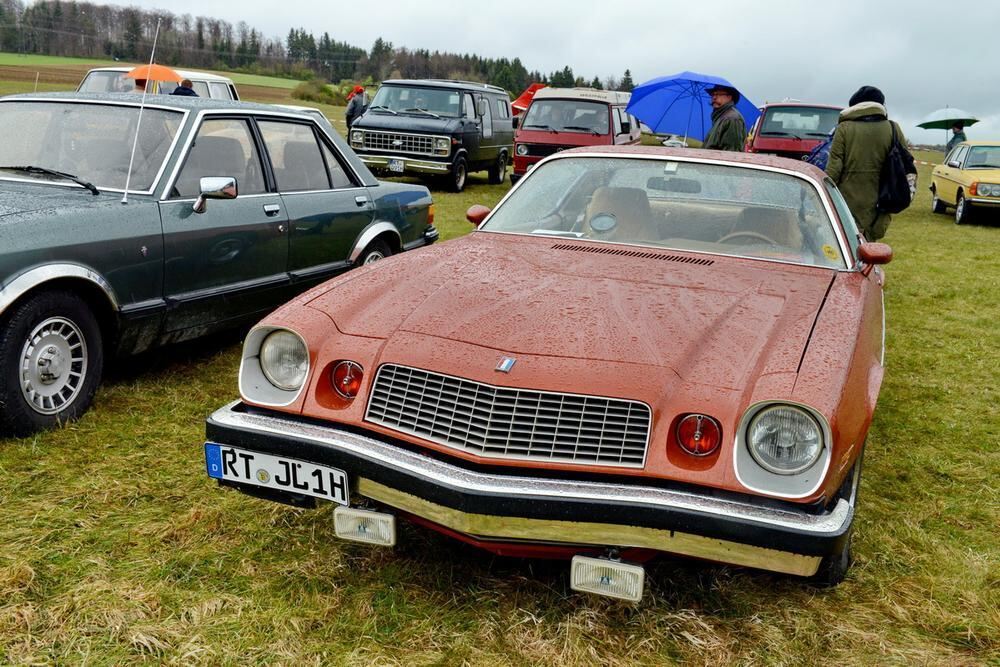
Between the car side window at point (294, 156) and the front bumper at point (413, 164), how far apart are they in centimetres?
911

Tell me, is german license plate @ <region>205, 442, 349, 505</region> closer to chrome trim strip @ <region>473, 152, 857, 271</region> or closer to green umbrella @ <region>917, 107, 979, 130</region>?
chrome trim strip @ <region>473, 152, 857, 271</region>

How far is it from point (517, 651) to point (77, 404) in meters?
2.67

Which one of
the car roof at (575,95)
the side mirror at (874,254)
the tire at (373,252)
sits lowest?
the tire at (373,252)

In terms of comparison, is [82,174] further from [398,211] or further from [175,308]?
[398,211]

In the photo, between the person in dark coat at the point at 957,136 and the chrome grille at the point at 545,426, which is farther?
the person in dark coat at the point at 957,136

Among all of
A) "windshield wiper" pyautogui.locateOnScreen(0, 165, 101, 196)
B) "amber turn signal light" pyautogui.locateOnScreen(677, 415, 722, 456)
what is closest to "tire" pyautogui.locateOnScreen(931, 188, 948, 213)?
"windshield wiper" pyautogui.locateOnScreen(0, 165, 101, 196)

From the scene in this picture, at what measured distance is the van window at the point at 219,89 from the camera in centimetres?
1420

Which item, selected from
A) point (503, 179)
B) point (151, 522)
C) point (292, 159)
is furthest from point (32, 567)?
point (503, 179)

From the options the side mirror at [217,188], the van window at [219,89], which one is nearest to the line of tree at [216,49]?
the van window at [219,89]

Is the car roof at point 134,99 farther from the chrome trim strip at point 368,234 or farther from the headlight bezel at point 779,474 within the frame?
the headlight bezel at point 779,474

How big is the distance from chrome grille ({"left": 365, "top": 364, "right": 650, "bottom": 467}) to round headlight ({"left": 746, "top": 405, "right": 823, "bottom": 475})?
32 centimetres

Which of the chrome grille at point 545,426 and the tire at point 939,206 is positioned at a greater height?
the chrome grille at point 545,426


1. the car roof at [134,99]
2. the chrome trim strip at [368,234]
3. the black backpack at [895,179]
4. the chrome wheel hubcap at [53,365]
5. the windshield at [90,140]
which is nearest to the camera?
the chrome wheel hubcap at [53,365]

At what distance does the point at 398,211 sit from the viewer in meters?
6.41
